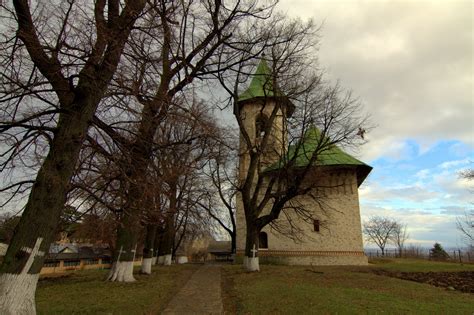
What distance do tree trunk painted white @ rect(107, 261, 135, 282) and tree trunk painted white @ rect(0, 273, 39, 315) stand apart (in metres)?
8.50

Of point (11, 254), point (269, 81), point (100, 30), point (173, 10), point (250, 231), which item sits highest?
point (269, 81)

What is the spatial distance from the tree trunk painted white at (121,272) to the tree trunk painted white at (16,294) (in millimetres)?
8498

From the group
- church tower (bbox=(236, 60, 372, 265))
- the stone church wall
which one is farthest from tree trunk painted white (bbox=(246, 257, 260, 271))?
church tower (bbox=(236, 60, 372, 265))

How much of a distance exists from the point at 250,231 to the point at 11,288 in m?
15.4

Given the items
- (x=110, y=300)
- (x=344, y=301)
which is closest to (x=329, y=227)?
(x=344, y=301)

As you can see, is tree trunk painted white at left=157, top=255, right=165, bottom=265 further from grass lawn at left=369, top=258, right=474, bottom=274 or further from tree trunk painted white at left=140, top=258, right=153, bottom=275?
grass lawn at left=369, top=258, right=474, bottom=274

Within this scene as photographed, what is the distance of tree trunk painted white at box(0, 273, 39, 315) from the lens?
5098 mm

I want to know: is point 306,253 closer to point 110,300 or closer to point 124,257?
point 124,257

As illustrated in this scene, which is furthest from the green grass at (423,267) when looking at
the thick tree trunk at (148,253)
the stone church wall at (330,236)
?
the thick tree trunk at (148,253)

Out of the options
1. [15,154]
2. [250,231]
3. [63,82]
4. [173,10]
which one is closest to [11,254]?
[15,154]

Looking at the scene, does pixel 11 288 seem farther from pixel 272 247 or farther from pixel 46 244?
pixel 272 247

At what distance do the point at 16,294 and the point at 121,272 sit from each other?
8.79 m

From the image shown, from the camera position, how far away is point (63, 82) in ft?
20.5

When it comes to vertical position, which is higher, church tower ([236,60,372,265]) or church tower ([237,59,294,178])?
church tower ([237,59,294,178])
